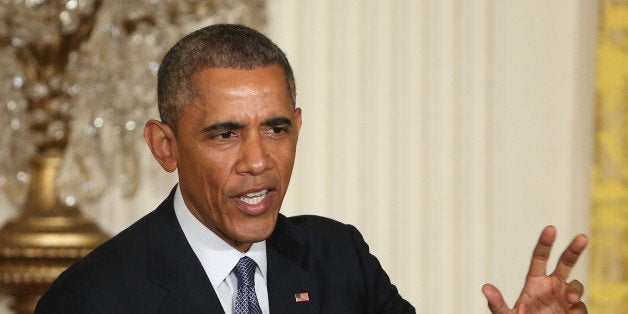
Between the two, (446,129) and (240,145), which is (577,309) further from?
(446,129)

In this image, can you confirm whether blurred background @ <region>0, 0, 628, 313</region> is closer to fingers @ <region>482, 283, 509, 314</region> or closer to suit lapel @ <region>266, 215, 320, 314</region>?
suit lapel @ <region>266, 215, 320, 314</region>

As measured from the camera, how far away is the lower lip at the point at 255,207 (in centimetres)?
206

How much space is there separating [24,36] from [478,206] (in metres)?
1.82

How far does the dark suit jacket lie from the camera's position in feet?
6.72

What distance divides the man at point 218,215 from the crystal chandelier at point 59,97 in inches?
58.8

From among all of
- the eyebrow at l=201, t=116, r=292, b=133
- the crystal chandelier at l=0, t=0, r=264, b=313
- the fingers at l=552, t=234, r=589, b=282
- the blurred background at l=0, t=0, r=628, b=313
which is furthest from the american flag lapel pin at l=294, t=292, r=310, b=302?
the blurred background at l=0, t=0, r=628, b=313

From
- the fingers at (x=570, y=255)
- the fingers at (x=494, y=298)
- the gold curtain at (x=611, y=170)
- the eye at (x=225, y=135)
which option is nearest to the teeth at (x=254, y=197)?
the eye at (x=225, y=135)

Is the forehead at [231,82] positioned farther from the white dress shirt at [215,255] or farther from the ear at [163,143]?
the white dress shirt at [215,255]

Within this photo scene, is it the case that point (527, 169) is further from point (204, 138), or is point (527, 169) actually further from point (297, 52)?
point (204, 138)

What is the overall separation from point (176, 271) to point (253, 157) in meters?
0.28

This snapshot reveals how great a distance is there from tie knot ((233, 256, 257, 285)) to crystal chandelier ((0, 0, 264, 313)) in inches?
61.3

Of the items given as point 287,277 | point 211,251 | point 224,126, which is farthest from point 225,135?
point 287,277

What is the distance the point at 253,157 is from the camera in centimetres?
204

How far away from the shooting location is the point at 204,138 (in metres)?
2.07
